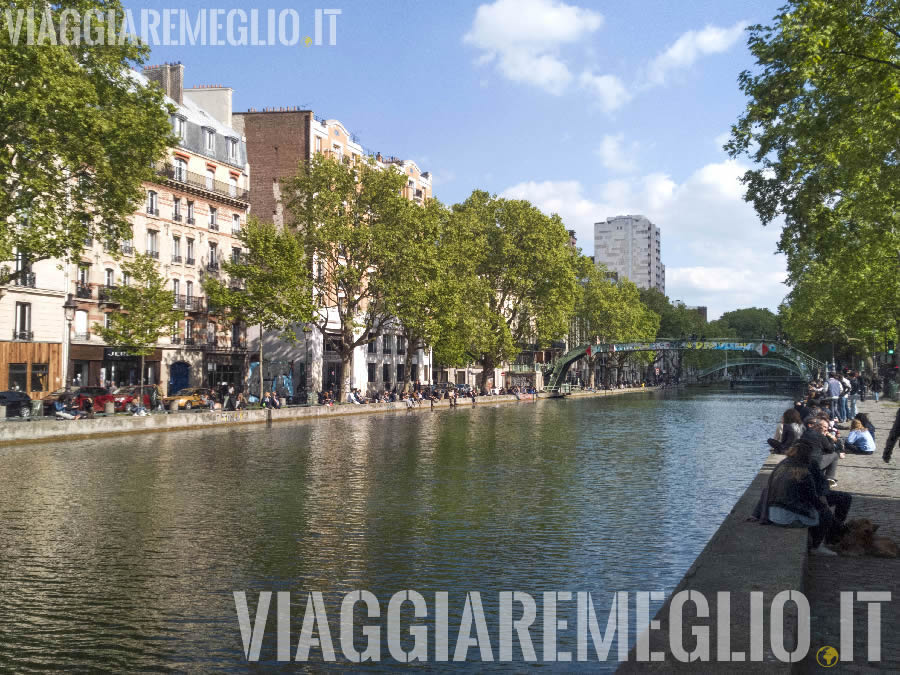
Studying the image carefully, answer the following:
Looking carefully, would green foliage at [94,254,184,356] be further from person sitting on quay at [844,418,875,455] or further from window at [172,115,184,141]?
person sitting on quay at [844,418,875,455]

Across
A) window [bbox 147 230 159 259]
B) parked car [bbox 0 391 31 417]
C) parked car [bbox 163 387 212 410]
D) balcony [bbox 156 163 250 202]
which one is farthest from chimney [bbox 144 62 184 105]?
parked car [bbox 0 391 31 417]

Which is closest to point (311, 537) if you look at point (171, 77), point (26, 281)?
point (26, 281)

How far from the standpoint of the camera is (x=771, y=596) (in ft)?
22.7

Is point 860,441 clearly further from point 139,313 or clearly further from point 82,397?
point 139,313

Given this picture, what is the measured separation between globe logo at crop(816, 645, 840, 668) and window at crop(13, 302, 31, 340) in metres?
45.7

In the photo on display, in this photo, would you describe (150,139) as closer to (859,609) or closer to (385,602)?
(385,602)

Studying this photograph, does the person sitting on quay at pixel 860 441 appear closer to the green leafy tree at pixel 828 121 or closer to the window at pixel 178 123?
the green leafy tree at pixel 828 121

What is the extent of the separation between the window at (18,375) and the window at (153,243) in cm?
1126

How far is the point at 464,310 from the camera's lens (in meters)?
67.4

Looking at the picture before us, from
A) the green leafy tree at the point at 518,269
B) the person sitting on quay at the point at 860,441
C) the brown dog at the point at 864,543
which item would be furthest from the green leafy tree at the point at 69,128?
the green leafy tree at the point at 518,269

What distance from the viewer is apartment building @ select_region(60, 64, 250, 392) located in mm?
49656

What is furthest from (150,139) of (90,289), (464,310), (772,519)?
(464,310)

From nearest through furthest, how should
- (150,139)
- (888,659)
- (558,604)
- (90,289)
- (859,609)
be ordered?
(888,659), (859,609), (558,604), (150,139), (90,289)

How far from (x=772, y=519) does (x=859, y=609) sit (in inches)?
96.4
